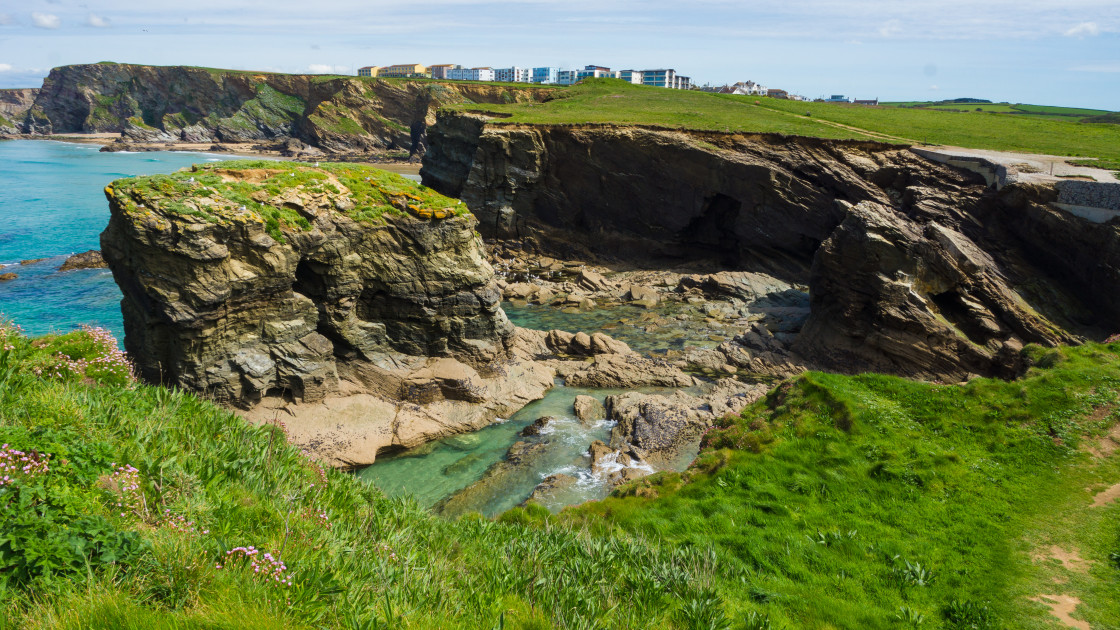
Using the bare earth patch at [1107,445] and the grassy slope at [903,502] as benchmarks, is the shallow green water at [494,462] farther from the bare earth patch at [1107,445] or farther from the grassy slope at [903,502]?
the bare earth patch at [1107,445]

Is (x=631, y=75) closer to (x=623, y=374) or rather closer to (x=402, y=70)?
(x=402, y=70)

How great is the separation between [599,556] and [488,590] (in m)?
2.48

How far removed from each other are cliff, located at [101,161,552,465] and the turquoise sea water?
3.54 meters

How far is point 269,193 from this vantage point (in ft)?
68.3

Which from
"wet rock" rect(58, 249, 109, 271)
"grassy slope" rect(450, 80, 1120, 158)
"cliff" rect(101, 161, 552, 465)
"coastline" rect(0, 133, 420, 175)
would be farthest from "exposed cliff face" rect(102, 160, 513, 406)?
"coastline" rect(0, 133, 420, 175)

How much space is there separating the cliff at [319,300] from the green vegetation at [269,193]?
61 mm

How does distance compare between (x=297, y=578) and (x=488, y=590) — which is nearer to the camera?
(x=297, y=578)

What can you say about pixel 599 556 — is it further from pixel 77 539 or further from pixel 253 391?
pixel 253 391

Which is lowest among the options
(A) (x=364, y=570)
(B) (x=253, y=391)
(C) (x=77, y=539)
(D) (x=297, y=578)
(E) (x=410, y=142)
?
(B) (x=253, y=391)

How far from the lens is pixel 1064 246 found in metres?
27.5

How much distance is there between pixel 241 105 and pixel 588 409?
13565 cm

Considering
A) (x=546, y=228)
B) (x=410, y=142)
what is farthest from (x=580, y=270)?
(x=410, y=142)

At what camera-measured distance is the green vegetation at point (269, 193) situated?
1822 centimetres

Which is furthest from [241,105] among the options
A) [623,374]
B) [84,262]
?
[623,374]
